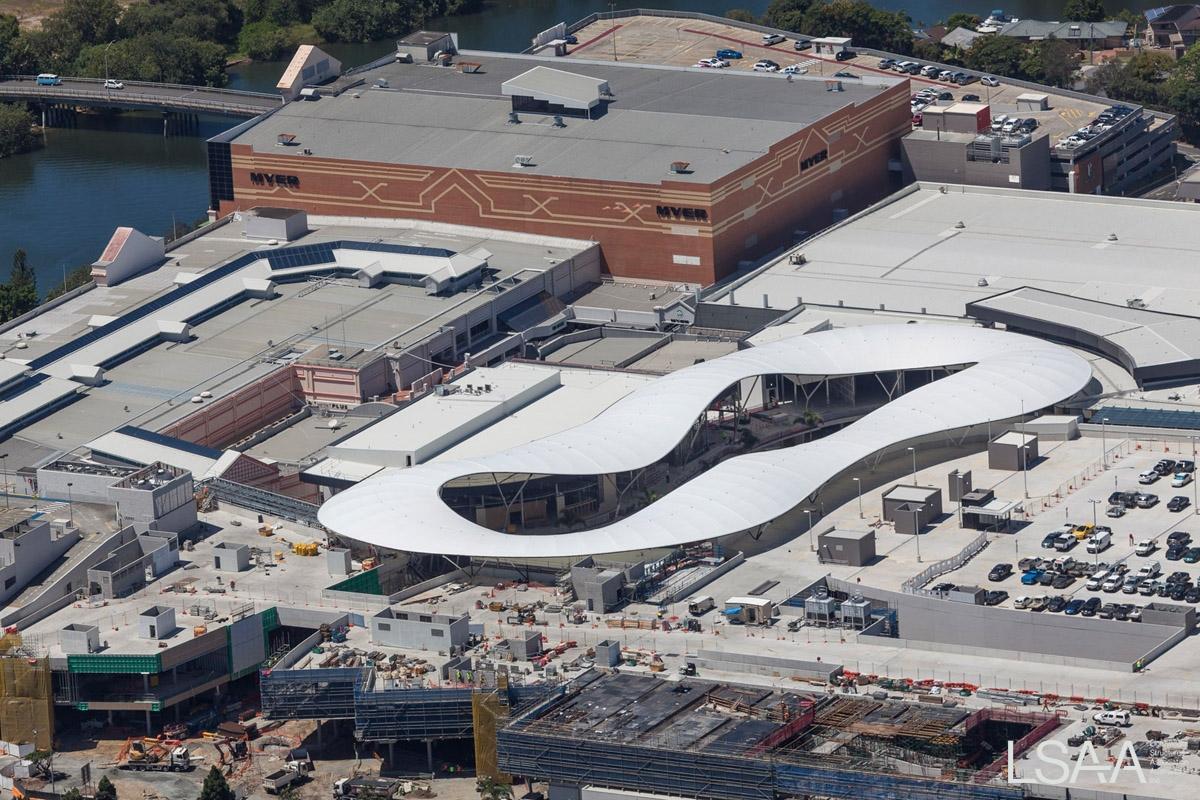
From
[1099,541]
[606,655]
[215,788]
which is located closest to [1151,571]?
[1099,541]

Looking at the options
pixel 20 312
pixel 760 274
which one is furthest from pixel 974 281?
pixel 20 312

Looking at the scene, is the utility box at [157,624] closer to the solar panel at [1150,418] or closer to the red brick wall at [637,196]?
the solar panel at [1150,418]

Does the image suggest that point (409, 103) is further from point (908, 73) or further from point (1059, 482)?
point (1059, 482)

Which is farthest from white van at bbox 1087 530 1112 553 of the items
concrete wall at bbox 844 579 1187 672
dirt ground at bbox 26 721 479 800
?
dirt ground at bbox 26 721 479 800

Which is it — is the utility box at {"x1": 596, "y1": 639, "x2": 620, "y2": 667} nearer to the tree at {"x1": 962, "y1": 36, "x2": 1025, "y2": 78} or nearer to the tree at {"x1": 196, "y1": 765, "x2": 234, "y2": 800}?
the tree at {"x1": 196, "y1": 765, "x2": 234, "y2": 800}

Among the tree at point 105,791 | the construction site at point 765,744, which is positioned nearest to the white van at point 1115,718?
the construction site at point 765,744

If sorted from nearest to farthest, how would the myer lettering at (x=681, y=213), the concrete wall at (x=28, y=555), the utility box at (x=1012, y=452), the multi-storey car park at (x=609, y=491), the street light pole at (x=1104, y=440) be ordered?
the multi-storey car park at (x=609, y=491) < the concrete wall at (x=28, y=555) < the utility box at (x=1012, y=452) < the street light pole at (x=1104, y=440) < the myer lettering at (x=681, y=213)
